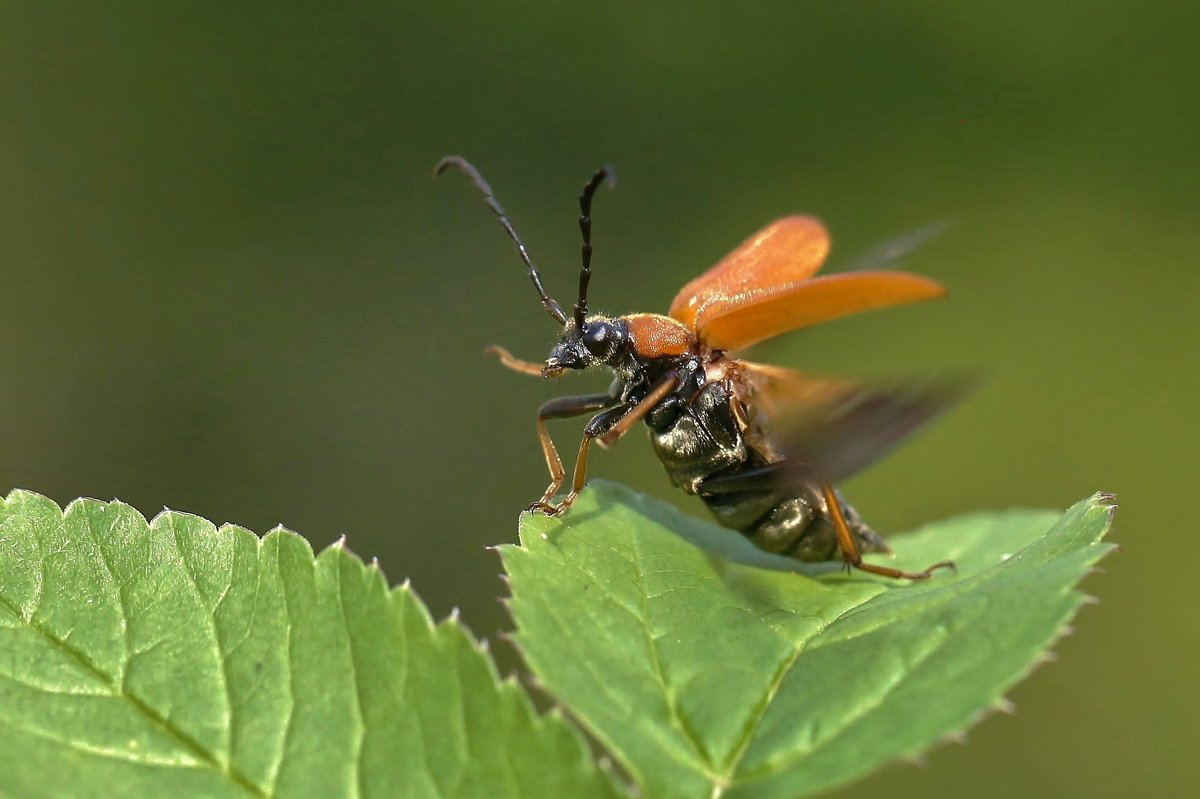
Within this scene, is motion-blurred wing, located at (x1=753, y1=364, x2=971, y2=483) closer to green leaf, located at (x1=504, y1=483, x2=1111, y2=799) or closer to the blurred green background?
green leaf, located at (x1=504, y1=483, x2=1111, y2=799)

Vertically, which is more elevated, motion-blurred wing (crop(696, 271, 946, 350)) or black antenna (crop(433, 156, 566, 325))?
black antenna (crop(433, 156, 566, 325))

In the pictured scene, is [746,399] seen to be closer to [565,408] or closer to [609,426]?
[609,426]

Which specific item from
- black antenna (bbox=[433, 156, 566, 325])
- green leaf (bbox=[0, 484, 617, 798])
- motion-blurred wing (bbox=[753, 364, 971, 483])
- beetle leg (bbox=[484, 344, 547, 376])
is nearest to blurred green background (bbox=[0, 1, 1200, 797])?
beetle leg (bbox=[484, 344, 547, 376])

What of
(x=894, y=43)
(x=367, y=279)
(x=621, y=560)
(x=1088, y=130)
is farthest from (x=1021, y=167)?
(x=621, y=560)

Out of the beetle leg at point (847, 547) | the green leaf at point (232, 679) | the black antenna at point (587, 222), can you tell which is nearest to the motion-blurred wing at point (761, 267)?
the black antenna at point (587, 222)

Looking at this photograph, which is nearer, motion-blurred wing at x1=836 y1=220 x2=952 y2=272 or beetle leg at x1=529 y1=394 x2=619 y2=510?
beetle leg at x1=529 y1=394 x2=619 y2=510

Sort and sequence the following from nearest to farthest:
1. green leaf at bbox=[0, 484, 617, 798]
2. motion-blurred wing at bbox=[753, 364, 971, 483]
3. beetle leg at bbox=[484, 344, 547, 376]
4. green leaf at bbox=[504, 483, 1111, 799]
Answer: green leaf at bbox=[0, 484, 617, 798] → green leaf at bbox=[504, 483, 1111, 799] → motion-blurred wing at bbox=[753, 364, 971, 483] → beetle leg at bbox=[484, 344, 547, 376]

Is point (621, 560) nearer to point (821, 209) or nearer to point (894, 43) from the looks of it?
point (821, 209)
